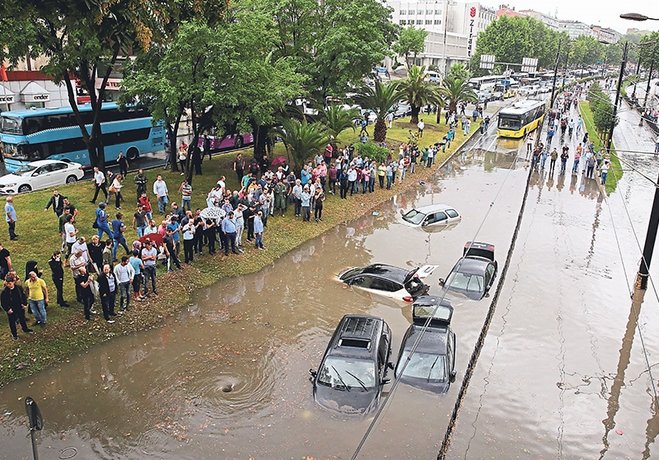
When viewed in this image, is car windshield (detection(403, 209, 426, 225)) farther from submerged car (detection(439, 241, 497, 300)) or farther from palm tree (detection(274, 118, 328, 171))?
submerged car (detection(439, 241, 497, 300))

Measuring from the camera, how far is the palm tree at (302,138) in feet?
86.9

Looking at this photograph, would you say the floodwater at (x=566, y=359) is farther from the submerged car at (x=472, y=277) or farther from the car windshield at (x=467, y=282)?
the car windshield at (x=467, y=282)

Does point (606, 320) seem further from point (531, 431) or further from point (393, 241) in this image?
point (393, 241)

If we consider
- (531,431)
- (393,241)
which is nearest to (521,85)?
(393,241)

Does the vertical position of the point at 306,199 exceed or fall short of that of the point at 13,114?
it falls short

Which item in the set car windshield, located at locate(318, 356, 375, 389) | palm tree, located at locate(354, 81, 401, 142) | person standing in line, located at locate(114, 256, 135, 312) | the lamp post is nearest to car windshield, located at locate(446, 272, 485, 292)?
the lamp post

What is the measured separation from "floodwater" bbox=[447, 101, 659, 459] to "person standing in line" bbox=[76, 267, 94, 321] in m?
9.04

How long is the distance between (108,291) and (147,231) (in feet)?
10.2

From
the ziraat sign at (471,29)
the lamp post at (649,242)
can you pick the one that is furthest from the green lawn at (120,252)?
the ziraat sign at (471,29)

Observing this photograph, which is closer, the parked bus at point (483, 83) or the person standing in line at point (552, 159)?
the person standing in line at point (552, 159)

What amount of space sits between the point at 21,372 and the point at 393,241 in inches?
535

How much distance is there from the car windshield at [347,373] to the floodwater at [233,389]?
0.61 meters

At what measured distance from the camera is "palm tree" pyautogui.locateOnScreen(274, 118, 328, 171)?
26484 mm

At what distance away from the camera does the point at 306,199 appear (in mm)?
22250
